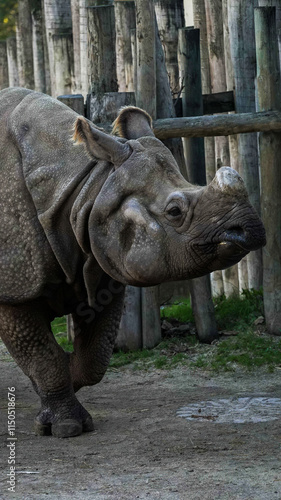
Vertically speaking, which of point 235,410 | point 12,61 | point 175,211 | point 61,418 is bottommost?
point 235,410

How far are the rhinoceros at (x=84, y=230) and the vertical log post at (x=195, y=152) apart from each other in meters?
1.91

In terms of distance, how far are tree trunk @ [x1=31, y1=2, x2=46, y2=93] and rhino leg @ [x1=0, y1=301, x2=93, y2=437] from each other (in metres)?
7.65

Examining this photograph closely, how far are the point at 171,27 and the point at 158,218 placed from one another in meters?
4.23

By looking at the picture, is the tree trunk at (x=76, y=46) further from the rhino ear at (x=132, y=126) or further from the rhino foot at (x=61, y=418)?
the rhino foot at (x=61, y=418)

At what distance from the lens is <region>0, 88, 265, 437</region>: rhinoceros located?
461 cm

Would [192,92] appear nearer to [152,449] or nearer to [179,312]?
[179,312]

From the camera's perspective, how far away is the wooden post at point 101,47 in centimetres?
756

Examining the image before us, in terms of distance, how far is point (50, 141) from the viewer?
5.35 meters

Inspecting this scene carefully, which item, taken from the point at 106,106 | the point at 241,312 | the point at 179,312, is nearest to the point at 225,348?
the point at 241,312

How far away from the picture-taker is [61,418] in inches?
217

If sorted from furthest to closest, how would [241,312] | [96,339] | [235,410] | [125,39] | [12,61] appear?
[12,61]
[125,39]
[241,312]
[235,410]
[96,339]

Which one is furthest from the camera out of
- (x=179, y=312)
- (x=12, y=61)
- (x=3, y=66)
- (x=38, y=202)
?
(x=3, y=66)

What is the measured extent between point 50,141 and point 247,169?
9.10 feet

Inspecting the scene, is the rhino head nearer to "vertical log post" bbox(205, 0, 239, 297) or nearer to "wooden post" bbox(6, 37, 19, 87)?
"vertical log post" bbox(205, 0, 239, 297)
